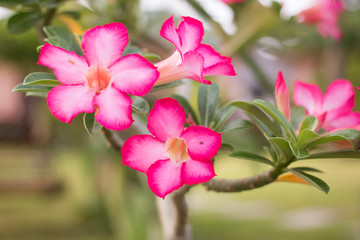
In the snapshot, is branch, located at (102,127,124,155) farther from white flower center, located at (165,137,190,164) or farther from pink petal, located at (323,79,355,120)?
pink petal, located at (323,79,355,120)

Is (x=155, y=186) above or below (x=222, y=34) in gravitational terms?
below

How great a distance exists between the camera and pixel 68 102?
0.33m

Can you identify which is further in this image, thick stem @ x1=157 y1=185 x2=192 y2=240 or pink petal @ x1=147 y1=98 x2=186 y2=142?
thick stem @ x1=157 y1=185 x2=192 y2=240

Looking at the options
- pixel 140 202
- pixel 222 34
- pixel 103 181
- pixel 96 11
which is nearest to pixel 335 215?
pixel 103 181

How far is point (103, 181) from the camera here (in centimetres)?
234

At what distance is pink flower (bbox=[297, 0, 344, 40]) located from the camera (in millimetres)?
1050

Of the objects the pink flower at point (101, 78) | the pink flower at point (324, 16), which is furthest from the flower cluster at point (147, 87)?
the pink flower at point (324, 16)

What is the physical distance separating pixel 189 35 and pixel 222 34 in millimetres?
805

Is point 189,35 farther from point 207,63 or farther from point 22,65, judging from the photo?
point 22,65

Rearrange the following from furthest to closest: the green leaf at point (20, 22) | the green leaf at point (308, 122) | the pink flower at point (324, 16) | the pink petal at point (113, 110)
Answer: the pink flower at point (324, 16)
the green leaf at point (20, 22)
the green leaf at point (308, 122)
the pink petal at point (113, 110)

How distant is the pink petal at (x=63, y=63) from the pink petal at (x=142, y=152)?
0.07 meters

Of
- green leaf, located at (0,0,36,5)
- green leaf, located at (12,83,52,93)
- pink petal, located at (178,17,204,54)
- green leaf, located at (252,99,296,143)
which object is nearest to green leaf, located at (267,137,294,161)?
green leaf, located at (252,99,296,143)

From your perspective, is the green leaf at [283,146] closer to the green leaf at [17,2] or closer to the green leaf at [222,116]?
the green leaf at [222,116]

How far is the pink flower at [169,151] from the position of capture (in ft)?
1.16
